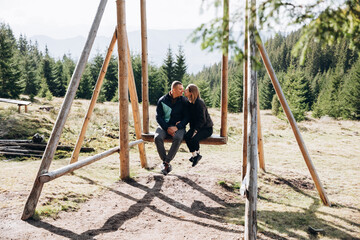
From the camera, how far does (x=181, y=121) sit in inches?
206

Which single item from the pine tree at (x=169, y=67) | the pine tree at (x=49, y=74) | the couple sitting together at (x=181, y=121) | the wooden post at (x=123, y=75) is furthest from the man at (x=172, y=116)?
the pine tree at (x=49, y=74)

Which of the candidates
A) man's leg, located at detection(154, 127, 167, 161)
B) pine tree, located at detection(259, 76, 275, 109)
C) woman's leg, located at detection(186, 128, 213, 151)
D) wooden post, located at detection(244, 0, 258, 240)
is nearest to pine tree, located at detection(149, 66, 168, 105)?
pine tree, located at detection(259, 76, 275, 109)

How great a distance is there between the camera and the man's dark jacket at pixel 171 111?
5.26 meters

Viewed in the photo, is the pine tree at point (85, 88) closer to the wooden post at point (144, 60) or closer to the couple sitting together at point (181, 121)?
the wooden post at point (144, 60)

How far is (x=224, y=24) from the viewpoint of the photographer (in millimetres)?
2307

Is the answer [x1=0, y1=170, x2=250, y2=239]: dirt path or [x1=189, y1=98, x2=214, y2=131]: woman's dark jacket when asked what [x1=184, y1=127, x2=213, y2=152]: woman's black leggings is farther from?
[x1=0, y1=170, x2=250, y2=239]: dirt path

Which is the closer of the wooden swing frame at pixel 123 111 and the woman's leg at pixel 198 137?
the wooden swing frame at pixel 123 111

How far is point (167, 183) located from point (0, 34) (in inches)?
1044

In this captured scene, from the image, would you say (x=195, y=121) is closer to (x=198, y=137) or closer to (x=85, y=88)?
(x=198, y=137)

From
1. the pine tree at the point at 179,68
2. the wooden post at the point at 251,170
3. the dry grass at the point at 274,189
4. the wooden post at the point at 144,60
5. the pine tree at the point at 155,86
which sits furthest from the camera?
the pine tree at the point at 155,86

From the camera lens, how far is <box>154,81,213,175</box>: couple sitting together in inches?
197

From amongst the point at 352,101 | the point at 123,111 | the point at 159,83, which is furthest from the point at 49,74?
the point at 352,101

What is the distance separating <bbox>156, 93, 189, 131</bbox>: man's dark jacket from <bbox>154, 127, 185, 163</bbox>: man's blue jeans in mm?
152

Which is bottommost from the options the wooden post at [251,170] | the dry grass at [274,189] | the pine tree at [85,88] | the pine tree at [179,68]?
the dry grass at [274,189]
